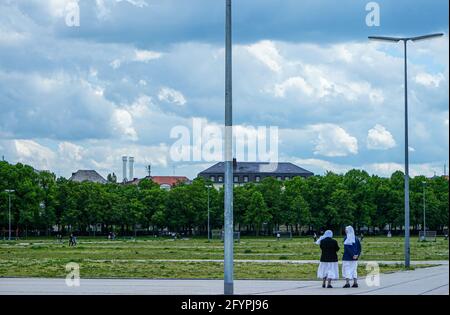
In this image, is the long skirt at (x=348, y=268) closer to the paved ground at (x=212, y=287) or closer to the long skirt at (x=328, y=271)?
the long skirt at (x=328, y=271)

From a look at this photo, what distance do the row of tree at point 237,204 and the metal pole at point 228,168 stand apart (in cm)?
11566

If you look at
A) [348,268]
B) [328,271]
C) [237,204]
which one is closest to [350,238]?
[348,268]

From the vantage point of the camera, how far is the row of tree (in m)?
141

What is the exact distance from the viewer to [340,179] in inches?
6206

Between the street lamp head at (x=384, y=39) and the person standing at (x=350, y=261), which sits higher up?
the street lamp head at (x=384, y=39)

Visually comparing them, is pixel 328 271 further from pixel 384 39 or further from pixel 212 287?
pixel 384 39

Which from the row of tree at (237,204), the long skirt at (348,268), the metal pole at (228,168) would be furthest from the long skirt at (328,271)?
the row of tree at (237,204)

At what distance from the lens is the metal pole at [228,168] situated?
71.6 feet

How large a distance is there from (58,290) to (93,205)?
383 feet

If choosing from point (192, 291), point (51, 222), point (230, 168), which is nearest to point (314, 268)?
point (192, 291)

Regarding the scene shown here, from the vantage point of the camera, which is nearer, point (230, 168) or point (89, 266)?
point (230, 168)

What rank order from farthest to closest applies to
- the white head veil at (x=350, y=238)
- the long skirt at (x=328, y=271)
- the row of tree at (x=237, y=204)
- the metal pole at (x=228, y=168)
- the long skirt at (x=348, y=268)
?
the row of tree at (x=237, y=204) < the white head veil at (x=350, y=238) < the long skirt at (x=348, y=268) < the long skirt at (x=328, y=271) < the metal pole at (x=228, y=168)

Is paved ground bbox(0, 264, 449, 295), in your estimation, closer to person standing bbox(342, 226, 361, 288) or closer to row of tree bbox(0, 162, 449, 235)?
person standing bbox(342, 226, 361, 288)

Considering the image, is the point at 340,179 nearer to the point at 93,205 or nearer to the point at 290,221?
the point at 290,221
